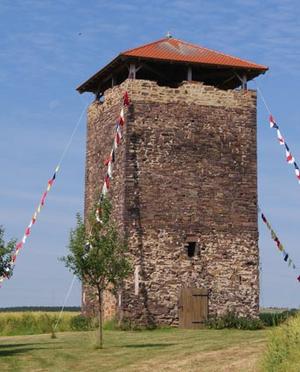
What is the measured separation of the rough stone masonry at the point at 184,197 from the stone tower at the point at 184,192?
3 centimetres

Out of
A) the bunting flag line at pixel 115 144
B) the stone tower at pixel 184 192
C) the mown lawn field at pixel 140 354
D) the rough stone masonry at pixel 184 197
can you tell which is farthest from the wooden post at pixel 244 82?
the mown lawn field at pixel 140 354

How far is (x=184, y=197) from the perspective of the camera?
29.5 meters

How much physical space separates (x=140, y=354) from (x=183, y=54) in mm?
14256

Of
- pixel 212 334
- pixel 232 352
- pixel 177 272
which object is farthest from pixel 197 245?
pixel 232 352

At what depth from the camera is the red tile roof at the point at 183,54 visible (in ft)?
98.7

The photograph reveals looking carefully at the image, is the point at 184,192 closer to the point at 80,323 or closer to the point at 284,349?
the point at 80,323

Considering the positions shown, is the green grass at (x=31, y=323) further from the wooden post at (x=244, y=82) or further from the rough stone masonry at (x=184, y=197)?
the wooden post at (x=244, y=82)

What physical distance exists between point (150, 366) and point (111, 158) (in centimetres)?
1281

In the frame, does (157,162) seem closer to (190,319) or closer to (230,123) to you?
(230,123)

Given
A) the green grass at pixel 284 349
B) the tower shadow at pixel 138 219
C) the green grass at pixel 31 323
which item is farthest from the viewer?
the green grass at pixel 31 323

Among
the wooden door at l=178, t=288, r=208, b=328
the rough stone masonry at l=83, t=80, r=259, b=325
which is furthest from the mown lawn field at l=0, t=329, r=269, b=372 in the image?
the rough stone masonry at l=83, t=80, r=259, b=325

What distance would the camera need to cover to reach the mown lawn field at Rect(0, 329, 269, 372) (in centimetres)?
1762

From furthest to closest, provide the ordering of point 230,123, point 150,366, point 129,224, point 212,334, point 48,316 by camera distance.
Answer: point 48,316 < point 230,123 < point 129,224 < point 212,334 < point 150,366

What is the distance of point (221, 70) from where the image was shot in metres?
32.3
